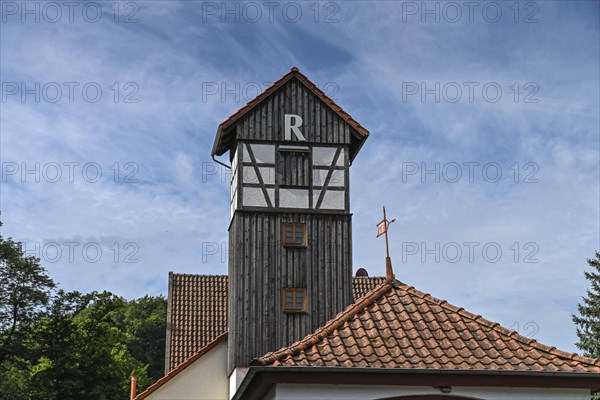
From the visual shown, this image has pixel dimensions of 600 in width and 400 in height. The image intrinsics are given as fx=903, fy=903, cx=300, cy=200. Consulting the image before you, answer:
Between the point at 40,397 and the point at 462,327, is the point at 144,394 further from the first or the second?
the point at 462,327

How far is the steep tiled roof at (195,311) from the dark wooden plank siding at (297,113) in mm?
7949

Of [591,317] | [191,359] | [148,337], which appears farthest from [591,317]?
[148,337]

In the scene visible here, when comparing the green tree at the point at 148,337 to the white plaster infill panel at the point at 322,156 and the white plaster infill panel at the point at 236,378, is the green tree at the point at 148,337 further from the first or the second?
the white plaster infill panel at the point at 322,156

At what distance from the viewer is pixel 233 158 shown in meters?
26.0

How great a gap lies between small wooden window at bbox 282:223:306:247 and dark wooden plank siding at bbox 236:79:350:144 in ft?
7.93

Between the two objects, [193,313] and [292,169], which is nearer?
[292,169]

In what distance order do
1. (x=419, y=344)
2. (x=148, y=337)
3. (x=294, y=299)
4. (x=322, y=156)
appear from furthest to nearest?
1. (x=148, y=337)
2. (x=322, y=156)
3. (x=294, y=299)
4. (x=419, y=344)

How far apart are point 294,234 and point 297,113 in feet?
11.3

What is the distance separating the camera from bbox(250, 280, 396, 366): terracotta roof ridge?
42.5ft

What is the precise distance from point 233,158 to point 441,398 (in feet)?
46.0

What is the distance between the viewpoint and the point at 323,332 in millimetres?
13992

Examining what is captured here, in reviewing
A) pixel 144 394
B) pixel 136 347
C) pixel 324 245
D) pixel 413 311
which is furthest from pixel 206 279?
pixel 136 347

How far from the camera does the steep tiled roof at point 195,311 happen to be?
30.3 meters

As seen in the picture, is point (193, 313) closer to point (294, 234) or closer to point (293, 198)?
point (294, 234)
